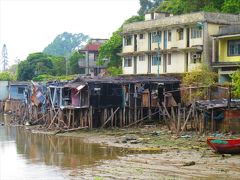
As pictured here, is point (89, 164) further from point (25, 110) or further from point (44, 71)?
point (44, 71)

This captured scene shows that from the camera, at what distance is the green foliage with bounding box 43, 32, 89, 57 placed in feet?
520

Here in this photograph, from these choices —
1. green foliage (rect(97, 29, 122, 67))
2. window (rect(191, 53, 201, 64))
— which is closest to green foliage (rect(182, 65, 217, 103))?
window (rect(191, 53, 201, 64))

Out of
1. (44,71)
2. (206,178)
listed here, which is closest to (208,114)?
(206,178)

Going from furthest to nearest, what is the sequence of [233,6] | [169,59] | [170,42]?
[233,6], [169,59], [170,42]

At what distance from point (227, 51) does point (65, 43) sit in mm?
120585

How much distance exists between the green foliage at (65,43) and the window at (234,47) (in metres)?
116

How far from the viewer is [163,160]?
2539 centimetres

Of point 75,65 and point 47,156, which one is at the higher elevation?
point 75,65

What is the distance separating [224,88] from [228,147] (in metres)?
11.7

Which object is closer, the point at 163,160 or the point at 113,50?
the point at 163,160

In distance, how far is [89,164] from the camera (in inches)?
1019

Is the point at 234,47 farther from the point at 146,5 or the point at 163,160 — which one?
the point at 146,5

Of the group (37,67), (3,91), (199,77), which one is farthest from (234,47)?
(37,67)

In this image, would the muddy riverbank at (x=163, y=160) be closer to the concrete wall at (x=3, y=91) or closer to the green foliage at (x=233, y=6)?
the green foliage at (x=233, y=6)
